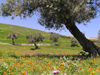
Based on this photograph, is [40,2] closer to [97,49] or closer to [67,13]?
[67,13]

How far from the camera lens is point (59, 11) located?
11.0 m

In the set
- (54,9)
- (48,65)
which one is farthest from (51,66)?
(54,9)

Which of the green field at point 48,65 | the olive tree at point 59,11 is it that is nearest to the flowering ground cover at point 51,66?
the green field at point 48,65

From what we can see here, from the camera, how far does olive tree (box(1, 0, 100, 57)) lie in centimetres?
1068

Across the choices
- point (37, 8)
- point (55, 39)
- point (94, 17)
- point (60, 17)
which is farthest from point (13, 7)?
point (55, 39)

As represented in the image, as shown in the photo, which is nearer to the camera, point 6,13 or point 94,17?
point 6,13

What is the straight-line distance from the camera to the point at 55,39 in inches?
3078

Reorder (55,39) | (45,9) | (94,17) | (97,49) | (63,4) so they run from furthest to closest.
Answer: (55,39)
(94,17)
(97,49)
(45,9)
(63,4)

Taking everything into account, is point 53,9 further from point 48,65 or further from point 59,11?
point 48,65

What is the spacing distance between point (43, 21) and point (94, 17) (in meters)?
6.60

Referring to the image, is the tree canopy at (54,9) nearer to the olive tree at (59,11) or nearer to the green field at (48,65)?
the olive tree at (59,11)

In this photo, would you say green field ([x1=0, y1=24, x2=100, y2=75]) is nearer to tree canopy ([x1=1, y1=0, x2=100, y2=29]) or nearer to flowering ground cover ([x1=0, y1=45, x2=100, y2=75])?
flowering ground cover ([x1=0, y1=45, x2=100, y2=75])

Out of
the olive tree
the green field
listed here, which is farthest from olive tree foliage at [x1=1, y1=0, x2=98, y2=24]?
the green field

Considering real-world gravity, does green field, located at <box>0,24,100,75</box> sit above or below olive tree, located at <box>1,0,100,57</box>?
below
